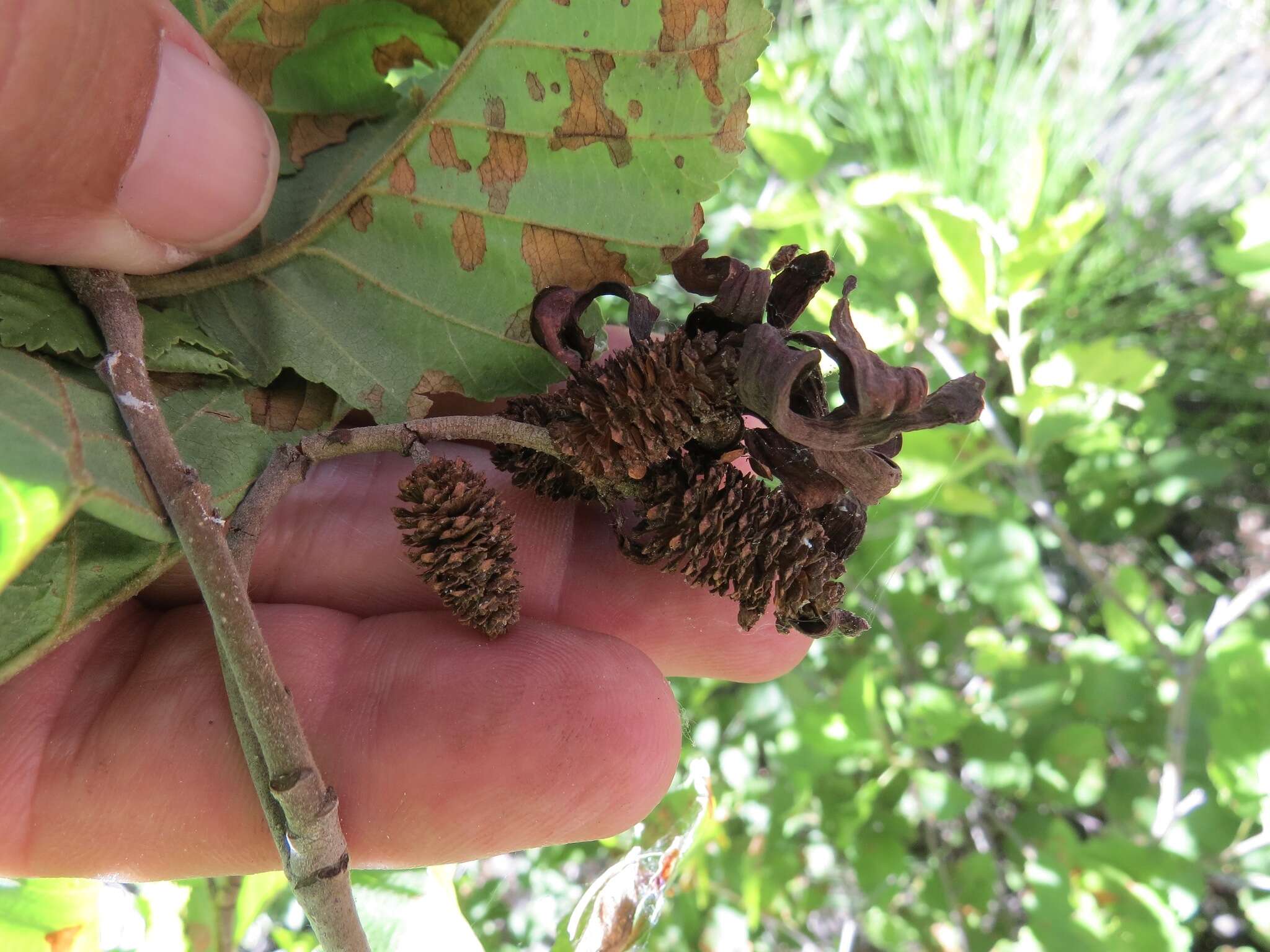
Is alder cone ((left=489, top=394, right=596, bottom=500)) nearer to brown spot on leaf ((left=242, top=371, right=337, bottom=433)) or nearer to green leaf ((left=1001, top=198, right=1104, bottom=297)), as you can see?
brown spot on leaf ((left=242, top=371, right=337, bottom=433))

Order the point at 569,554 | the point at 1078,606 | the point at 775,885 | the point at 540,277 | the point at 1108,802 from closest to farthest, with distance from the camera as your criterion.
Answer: the point at 540,277 < the point at 569,554 < the point at 775,885 < the point at 1108,802 < the point at 1078,606

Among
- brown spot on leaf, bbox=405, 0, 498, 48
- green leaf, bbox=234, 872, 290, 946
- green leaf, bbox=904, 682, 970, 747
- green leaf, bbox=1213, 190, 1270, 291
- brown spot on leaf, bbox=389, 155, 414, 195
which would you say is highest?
green leaf, bbox=1213, 190, 1270, 291

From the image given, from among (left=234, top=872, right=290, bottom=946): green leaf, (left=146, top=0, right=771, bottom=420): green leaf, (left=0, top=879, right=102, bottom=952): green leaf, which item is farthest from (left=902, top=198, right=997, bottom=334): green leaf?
(left=0, top=879, right=102, bottom=952): green leaf

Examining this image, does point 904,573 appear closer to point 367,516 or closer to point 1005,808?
point 1005,808

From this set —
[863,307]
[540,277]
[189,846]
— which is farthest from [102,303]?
[863,307]

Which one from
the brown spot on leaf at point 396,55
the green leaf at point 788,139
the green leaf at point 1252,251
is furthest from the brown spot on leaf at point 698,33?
the green leaf at point 1252,251

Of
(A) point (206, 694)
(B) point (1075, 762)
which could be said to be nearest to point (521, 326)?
Result: (A) point (206, 694)

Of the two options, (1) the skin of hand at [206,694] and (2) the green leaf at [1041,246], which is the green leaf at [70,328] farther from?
(2) the green leaf at [1041,246]
